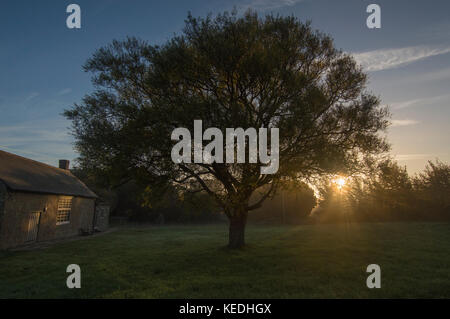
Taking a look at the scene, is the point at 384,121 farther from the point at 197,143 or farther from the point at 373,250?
the point at 197,143

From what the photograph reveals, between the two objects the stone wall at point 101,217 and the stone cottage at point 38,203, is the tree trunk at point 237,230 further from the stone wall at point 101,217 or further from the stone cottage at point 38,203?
the stone wall at point 101,217

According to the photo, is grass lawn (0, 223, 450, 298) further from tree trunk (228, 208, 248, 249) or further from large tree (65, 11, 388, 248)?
large tree (65, 11, 388, 248)

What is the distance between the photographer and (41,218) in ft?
78.4

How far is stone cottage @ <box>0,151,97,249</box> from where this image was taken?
20172 mm

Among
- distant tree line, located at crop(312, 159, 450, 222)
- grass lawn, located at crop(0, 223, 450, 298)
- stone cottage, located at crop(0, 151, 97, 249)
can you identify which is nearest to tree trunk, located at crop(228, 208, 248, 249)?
grass lawn, located at crop(0, 223, 450, 298)

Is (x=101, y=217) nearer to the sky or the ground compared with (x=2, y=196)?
nearer to the ground

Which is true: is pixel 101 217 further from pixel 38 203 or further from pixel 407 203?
pixel 407 203

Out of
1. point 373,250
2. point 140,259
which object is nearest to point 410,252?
point 373,250

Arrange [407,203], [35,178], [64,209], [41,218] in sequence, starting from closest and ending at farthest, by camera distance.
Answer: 1. [41,218]
2. [35,178]
3. [64,209]
4. [407,203]

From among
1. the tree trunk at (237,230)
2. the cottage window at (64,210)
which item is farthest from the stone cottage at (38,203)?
the tree trunk at (237,230)

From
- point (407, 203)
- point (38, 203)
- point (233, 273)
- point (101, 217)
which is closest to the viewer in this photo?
point (233, 273)

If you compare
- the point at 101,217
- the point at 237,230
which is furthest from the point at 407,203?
the point at 101,217

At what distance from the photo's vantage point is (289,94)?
14820 millimetres

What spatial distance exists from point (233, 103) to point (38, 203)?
2084 centimetres
